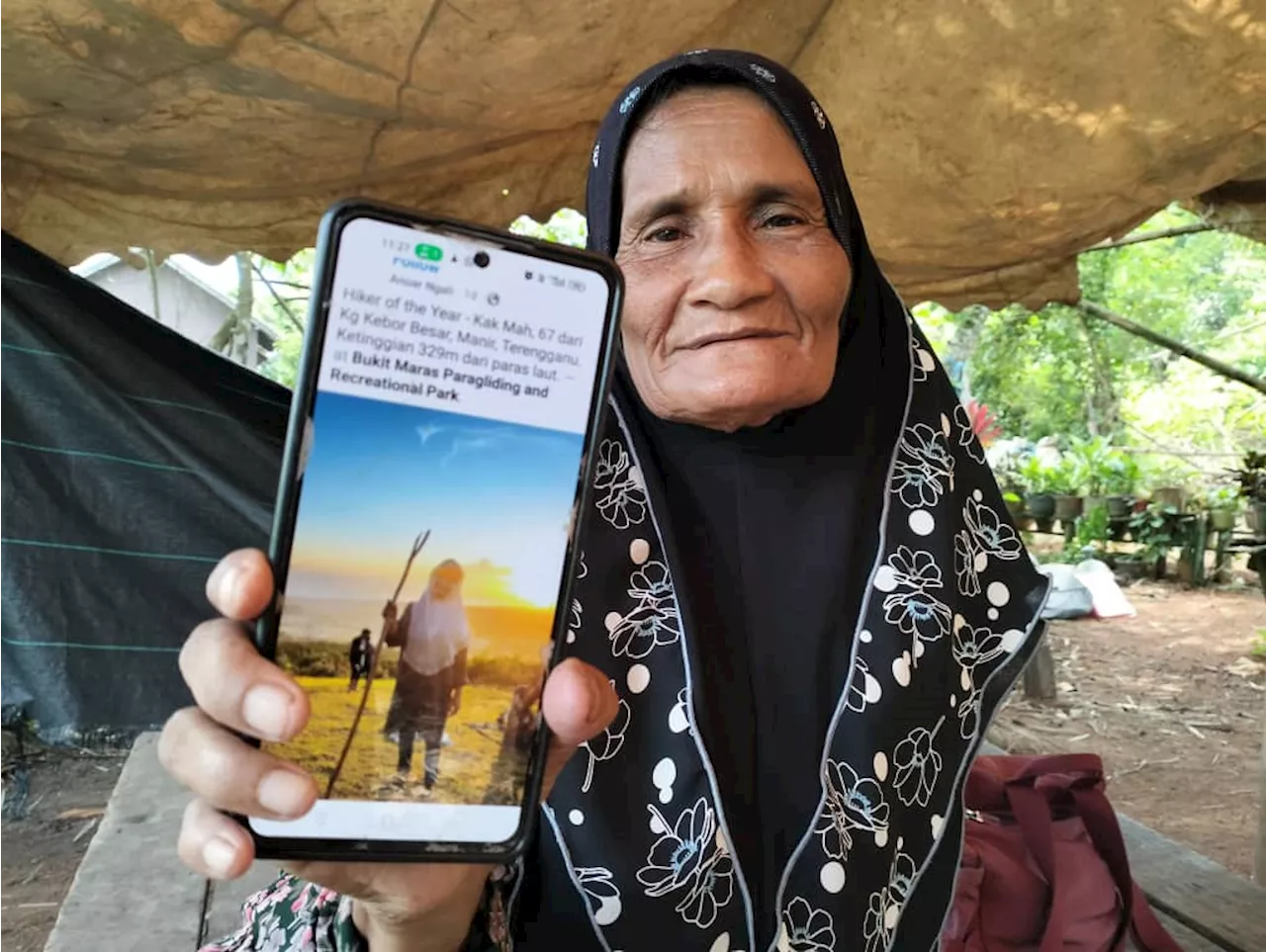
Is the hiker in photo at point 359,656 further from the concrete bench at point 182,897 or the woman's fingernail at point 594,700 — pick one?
the concrete bench at point 182,897

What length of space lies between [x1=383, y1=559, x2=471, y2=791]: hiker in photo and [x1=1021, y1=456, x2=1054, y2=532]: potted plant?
32.2 feet

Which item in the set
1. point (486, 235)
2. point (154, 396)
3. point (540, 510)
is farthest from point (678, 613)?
point (154, 396)

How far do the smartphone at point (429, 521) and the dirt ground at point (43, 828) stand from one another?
2.86m

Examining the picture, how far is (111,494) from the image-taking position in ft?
9.25

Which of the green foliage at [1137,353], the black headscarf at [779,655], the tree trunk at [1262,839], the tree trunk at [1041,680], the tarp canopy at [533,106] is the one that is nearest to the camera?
the black headscarf at [779,655]

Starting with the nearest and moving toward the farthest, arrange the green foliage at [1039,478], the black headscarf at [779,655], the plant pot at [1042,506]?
the black headscarf at [779,655], the plant pot at [1042,506], the green foliage at [1039,478]

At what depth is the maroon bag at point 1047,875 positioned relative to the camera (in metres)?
1.22

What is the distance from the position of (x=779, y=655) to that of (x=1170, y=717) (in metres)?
5.01

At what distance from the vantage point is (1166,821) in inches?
150

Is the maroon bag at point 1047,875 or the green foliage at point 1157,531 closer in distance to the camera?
the maroon bag at point 1047,875

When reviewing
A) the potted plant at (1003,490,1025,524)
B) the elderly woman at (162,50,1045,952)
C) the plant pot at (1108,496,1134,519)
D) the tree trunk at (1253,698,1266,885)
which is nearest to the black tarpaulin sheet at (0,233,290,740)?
the elderly woman at (162,50,1045,952)

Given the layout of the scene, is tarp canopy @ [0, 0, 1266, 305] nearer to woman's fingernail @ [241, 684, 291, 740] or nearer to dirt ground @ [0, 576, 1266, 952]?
woman's fingernail @ [241, 684, 291, 740]

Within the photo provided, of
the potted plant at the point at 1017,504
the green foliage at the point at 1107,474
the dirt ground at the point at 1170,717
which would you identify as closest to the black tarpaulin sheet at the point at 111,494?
the dirt ground at the point at 1170,717

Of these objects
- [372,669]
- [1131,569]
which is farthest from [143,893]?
[1131,569]
